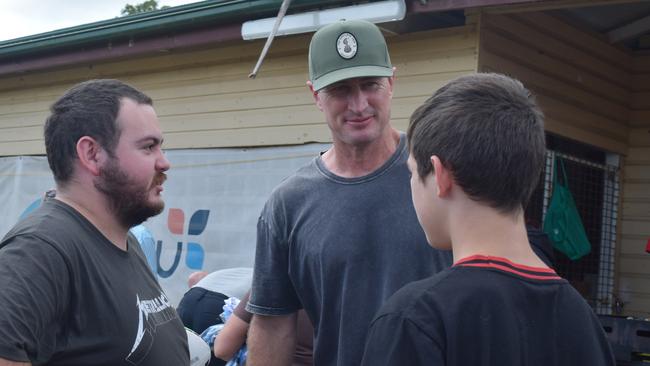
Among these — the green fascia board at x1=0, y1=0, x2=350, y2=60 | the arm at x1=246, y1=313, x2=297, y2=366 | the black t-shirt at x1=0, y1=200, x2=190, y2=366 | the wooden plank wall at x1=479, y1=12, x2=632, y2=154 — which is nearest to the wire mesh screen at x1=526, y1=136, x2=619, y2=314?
the wooden plank wall at x1=479, y1=12, x2=632, y2=154

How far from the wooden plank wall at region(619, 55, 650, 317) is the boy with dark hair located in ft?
19.3

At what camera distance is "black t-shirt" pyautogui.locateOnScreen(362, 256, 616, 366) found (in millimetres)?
1587

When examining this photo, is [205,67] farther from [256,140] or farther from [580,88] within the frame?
[580,88]

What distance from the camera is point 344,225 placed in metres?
2.72

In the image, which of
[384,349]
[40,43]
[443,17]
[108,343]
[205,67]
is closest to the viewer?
[384,349]

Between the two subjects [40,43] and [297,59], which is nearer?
[297,59]

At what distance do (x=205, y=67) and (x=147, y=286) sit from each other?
516 cm

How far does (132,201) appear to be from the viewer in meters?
2.67

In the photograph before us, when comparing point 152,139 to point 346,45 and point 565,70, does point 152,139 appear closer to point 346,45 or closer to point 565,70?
point 346,45

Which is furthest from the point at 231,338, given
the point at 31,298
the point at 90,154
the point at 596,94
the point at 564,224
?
the point at 596,94

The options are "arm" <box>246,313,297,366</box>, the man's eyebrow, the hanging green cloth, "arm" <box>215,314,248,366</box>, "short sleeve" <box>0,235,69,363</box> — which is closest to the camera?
"short sleeve" <box>0,235,69,363</box>

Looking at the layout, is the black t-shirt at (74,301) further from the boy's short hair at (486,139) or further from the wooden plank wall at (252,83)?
the wooden plank wall at (252,83)

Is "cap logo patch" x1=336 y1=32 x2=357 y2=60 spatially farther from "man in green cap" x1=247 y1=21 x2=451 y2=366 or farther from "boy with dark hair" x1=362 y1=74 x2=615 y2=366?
"boy with dark hair" x1=362 y1=74 x2=615 y2=366

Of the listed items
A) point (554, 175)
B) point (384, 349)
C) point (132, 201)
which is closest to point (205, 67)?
point (554, 175)
